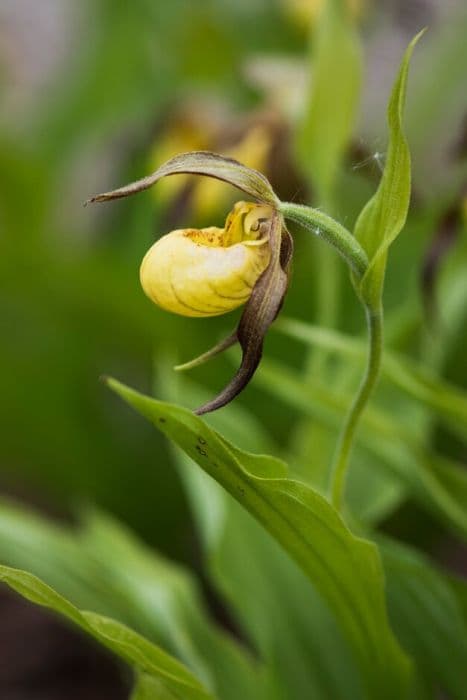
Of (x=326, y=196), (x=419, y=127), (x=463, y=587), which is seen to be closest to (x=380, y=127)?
(x=419, y=127)

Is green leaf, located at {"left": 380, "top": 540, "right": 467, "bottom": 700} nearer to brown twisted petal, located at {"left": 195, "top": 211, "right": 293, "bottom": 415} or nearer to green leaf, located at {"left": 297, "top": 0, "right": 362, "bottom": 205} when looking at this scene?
brown twisted petal, located at {"left": 195, "top": 211, "right": 293, "bottom": 415}

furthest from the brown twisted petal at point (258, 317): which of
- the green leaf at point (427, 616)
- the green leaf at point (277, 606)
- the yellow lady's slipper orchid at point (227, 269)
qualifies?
the green leaf at point (277, 606)

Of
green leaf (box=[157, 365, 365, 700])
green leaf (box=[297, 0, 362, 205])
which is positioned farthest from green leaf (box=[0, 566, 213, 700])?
green leaf (box=[297, 0, 362, 205])

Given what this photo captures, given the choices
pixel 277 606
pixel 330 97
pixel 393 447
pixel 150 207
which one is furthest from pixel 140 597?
pixel 150 207

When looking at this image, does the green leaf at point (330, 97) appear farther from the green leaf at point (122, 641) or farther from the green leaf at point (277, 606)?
the green leaf at point (122, 641)

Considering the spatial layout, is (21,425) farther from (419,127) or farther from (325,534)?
(325,534)
